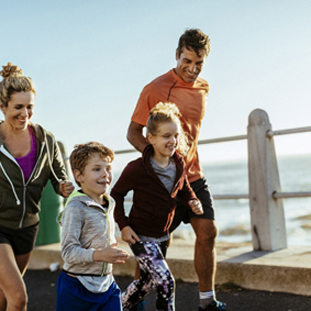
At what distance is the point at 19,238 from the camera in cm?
369

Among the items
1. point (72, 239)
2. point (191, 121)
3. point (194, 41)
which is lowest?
point (72, 239)

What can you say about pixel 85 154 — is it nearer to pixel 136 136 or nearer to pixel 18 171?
pixel 18 171

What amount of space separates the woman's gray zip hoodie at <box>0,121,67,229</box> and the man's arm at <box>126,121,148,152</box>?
67 cm

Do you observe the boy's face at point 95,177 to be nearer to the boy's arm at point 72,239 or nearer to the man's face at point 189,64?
the boy's arm at point 72,239

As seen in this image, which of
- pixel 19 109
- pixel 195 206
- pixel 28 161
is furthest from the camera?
pixel 195 206

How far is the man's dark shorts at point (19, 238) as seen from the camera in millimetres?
3615

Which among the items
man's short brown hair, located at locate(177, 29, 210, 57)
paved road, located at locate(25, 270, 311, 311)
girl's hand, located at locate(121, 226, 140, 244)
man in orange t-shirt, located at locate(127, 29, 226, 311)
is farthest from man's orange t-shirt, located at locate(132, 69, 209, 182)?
paved road, located at locate(25, 270, 311, 311)

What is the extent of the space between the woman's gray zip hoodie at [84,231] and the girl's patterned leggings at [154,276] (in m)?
0.56

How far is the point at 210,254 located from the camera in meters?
4.33

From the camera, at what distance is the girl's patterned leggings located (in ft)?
11.8

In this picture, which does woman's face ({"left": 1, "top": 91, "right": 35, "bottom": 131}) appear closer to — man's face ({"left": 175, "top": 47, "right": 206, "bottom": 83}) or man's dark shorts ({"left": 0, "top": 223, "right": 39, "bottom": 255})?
man's dark shorts ({"left": 0, "top": 223, "right": 39, "bottom": 255})

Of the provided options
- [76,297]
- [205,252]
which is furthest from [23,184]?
[205,252]

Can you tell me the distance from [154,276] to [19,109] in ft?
4.84

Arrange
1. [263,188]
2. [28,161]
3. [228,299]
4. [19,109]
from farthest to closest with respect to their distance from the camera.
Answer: [263,188] → [228,299] → [28,161] → [19,109]
